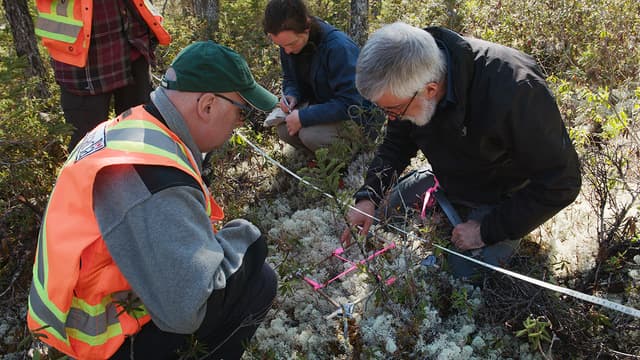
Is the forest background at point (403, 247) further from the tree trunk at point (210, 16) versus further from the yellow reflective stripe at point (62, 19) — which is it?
the tree trunk at point (210, 16)

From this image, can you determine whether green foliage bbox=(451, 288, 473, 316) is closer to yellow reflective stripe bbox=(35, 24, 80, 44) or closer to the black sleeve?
the black sleeve

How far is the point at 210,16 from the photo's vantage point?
7.18 metres

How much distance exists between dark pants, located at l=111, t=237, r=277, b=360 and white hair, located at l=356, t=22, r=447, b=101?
3.00 ft

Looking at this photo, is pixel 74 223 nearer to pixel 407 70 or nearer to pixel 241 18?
pixel 407 70

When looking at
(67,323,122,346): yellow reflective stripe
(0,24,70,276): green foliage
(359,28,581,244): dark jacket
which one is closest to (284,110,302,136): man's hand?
(359,28,581,244): dark jacket

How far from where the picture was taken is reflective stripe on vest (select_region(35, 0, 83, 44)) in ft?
11.1

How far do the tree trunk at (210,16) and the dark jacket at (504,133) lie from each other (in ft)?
14.9

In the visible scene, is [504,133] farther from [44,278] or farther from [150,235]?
[44,278]

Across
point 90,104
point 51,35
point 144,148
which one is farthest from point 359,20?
point 144,148

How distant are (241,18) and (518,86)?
17.1ft

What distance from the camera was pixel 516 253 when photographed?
9.84 feet

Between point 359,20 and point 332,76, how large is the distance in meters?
2.08

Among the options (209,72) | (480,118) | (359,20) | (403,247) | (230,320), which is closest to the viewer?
(209,72)

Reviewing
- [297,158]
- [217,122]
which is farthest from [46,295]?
[297,158]
